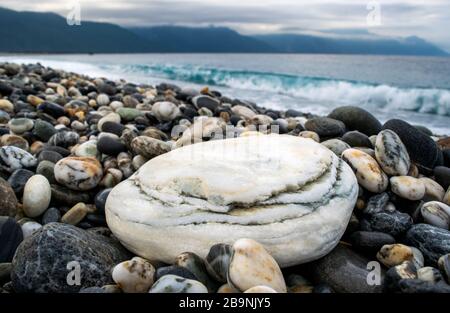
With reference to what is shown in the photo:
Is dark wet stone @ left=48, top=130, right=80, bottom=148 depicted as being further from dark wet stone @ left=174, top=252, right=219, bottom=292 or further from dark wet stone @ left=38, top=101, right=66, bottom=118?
dark wet stone @ left=174, top=252, right=219, bottom=292

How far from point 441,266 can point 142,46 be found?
155572 millimetres

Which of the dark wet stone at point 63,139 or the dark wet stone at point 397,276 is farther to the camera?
the dark wet stone at point 63,139

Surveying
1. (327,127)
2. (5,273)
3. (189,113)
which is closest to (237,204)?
(5,273)

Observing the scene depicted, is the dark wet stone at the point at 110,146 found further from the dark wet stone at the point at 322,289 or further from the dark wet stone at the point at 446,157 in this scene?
the dark wet stone at the point at 446,157

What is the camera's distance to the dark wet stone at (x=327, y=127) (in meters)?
4.14

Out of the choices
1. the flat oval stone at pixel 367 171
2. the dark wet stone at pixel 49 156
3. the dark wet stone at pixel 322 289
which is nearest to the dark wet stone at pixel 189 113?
the dark wet stone at pixel 49 156

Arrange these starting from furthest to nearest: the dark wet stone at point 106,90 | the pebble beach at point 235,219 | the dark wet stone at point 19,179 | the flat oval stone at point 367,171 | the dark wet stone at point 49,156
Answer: the dark wet stone at point 106,90 < the dark wet stone at point 49,156 < the dark wet stone at point 19,179 < the flat oval stone at point 367,171 < the pebble beach at point 235,219

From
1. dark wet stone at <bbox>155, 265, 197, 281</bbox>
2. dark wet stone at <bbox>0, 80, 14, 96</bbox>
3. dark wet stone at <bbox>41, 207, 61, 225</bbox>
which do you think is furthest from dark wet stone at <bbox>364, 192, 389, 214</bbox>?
dark wet stone at <bbox>0, 80, 14, 96</bbox>

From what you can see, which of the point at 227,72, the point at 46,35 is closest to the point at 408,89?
the point at 227,72

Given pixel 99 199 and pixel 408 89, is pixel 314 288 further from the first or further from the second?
pixel 408 89

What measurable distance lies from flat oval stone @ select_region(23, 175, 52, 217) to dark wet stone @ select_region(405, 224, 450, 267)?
2536 mm

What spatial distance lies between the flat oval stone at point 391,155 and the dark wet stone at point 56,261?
2.06 m

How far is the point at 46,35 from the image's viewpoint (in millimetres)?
113438

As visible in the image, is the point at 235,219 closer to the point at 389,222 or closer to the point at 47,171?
the point at 389,222
